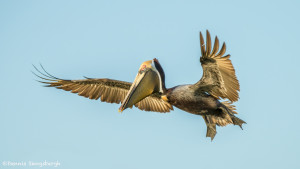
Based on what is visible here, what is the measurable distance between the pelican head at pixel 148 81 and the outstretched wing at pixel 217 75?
107cm

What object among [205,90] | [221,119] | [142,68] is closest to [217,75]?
[205,90]

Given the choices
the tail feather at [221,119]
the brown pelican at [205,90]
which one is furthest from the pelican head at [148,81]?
the tail feather at [221,119]

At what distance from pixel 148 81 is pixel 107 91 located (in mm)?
2035

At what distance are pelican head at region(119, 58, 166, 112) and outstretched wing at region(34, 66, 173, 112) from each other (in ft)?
4.14

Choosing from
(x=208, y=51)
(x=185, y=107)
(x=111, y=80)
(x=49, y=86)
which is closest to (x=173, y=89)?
(x=185, y=107)

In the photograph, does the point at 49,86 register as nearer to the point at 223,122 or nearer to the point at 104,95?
the point at 104,95

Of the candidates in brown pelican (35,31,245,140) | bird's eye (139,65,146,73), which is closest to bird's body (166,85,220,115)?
brown pelican (35,31,245,140)

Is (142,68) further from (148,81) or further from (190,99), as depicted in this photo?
(190,99)

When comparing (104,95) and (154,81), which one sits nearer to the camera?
(154,81)

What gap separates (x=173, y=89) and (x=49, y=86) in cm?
363

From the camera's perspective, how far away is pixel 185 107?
37.6 ft

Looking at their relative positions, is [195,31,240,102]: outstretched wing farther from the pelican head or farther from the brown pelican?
the pelican head

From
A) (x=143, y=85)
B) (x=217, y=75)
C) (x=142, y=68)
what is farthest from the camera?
(x=142, y=68)

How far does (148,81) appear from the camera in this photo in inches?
462
